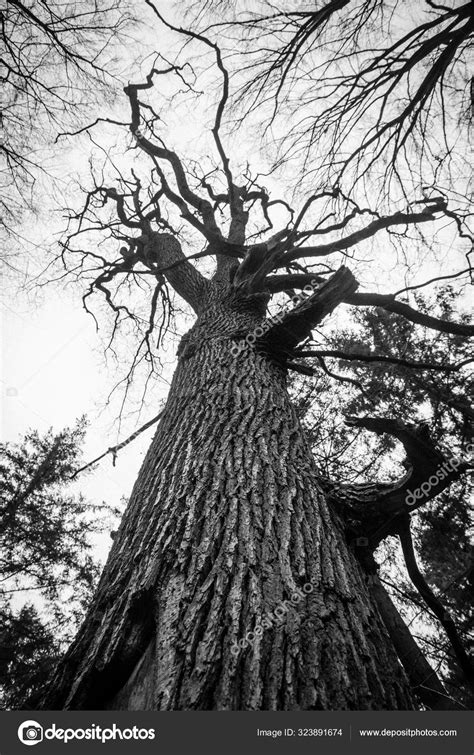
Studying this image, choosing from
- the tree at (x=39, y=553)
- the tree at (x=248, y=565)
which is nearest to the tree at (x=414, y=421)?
the tree at (x=248, y=565)

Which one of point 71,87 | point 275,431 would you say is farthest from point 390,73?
point 275,431

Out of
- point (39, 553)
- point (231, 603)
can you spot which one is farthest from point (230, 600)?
point (39, 553)

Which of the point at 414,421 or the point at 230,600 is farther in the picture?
the point at 414,421

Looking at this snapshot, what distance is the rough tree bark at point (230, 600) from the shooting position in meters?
0.86

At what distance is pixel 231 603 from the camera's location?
101 centimetres

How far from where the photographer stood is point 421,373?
4.98 m

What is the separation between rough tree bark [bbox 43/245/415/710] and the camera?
33.9 inches

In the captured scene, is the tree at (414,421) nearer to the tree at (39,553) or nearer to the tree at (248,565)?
the tree at (248,565)

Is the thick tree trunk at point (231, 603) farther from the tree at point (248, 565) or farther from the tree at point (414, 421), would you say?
the tree at point (414, 421)

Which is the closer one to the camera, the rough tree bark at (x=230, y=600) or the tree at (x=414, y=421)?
the rough tree bark at (x=230, y=600)

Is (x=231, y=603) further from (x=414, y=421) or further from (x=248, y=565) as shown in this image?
(x=414, y=421)

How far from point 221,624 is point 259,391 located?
133 centimetres

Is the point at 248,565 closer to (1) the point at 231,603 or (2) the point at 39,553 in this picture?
(1) the point at 231,603

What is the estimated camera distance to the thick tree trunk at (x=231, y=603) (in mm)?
861
